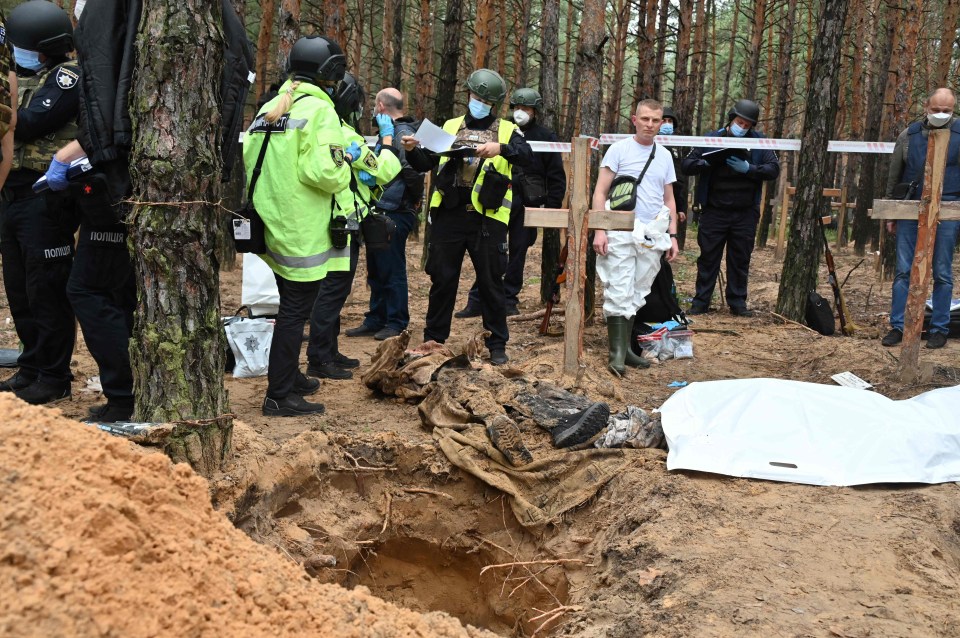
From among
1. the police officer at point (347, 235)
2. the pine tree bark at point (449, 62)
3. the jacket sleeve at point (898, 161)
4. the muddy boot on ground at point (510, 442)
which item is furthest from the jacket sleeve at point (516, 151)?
the pine tree bark at point (449, 62)

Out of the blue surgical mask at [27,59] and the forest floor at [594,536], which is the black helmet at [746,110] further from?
the blue surgical mask at [27,59]

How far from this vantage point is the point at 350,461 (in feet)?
15.2

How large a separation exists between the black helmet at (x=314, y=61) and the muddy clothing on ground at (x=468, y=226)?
1.21 m

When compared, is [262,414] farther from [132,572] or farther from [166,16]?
[132,572]

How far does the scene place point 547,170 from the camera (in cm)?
859

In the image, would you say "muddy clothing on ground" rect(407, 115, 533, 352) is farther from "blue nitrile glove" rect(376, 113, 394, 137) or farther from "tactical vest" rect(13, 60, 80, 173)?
"tactical vest" rect(13, 60, 80, 173)

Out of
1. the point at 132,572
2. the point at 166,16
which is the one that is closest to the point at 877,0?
the point at 166,16

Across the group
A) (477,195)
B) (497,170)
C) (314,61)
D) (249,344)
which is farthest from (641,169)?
(249,344)

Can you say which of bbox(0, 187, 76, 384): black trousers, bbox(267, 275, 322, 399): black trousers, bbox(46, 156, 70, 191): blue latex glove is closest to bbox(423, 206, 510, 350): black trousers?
bbox(267, 275, 322, 399): black trousers

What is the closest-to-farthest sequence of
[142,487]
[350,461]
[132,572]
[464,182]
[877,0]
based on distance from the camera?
[132,572], [142,487], [350,461], [464,182], [877,0]

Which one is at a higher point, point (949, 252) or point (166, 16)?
point (166, 16)

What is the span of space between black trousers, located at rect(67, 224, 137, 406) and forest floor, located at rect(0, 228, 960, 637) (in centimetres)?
71

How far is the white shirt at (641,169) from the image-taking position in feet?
21.5

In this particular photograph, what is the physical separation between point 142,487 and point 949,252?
7276 millimetres
